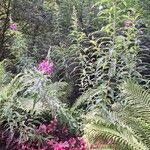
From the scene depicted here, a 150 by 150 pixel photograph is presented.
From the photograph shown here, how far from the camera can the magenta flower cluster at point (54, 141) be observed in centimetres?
607

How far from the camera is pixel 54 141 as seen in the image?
6.17 meters

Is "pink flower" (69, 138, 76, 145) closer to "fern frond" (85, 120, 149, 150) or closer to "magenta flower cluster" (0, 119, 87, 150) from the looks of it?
"magenta flower cluster" (0, 119, 87, 150)

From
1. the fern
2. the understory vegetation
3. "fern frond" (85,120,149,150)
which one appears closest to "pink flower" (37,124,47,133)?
the understory vegetation

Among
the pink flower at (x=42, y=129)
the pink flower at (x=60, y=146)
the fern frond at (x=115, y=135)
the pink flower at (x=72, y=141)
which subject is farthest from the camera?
the pink flower at (x=42, y=129)

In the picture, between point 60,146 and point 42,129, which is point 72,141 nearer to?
point 60,146

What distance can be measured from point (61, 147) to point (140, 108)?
1.09m

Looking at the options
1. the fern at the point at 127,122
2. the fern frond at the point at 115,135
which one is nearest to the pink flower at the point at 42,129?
the fern at the point at 127,122

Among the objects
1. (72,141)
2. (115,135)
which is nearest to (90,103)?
(72,141)

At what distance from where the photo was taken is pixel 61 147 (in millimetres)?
A: 6004

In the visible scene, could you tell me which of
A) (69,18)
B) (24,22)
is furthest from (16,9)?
(69,18)

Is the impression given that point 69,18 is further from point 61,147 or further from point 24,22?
point 61,147

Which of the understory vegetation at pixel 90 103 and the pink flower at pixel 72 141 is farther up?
the understory vegetation at pixel 90 103

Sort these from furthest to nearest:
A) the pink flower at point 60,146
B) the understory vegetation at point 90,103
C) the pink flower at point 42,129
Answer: the pink flower at point 42,129, the pink flower at point 60,146, the understory vegetation at point 90,103

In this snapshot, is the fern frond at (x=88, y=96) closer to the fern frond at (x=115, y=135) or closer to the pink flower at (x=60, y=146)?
the pink flower at (x=60, y=146)
